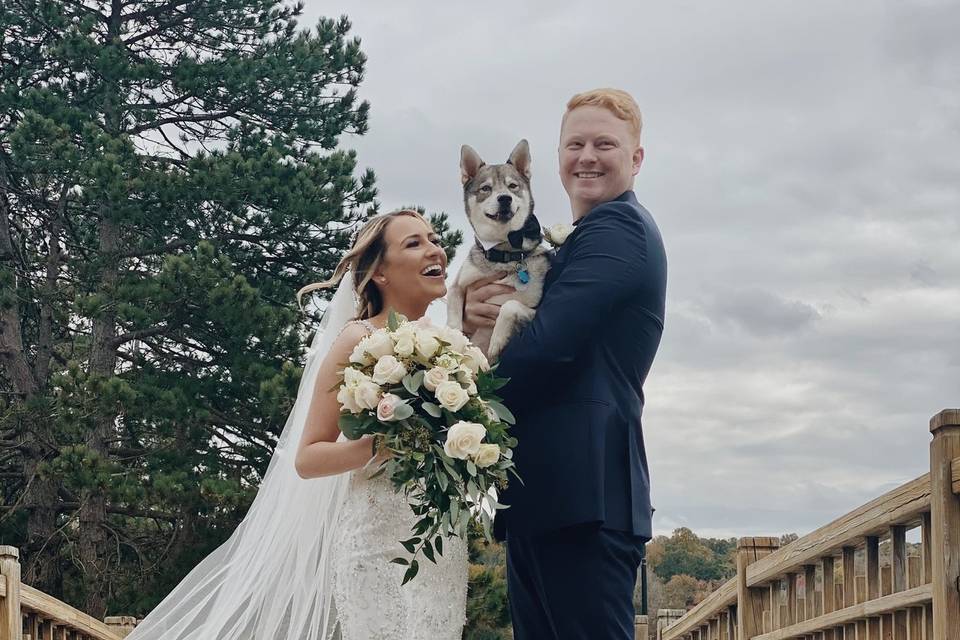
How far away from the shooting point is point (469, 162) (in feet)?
13.3

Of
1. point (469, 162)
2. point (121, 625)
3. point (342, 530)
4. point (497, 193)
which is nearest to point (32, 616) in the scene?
point (121, 625)

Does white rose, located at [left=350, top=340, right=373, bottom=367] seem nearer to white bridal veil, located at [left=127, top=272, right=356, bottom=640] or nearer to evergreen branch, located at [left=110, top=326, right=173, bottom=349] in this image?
white bridal veil, located at [left=127, top=272, right=356, bottom=640]

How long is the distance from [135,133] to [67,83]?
121 cm

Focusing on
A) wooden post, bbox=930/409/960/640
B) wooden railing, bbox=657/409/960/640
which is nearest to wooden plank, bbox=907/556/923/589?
wooden railing, bbox=657/409/960/640

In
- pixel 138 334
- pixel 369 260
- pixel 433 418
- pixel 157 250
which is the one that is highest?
pixel 157 250

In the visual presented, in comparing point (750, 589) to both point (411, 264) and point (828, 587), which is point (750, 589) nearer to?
point (828, 587)

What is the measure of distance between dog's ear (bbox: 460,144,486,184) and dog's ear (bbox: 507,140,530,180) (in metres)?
0.12

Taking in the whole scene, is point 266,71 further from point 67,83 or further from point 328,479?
point 328,479

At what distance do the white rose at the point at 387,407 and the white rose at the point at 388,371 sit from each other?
0.06 metres

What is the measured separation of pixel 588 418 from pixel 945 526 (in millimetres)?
1636

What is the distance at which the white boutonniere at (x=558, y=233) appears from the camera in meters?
3.61

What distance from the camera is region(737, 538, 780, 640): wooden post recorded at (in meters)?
6.69

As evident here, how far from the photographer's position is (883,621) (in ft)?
15.3

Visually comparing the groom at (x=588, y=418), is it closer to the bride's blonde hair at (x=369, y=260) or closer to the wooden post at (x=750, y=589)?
the bride's blonde hair at (x=369, y=260)
